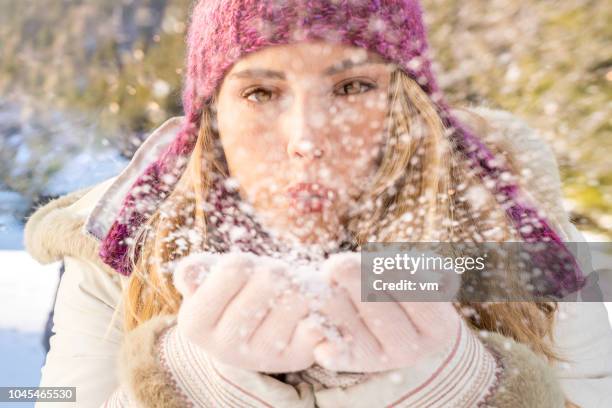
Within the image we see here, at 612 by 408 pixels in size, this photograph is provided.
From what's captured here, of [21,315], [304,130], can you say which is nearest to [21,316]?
[21,315]

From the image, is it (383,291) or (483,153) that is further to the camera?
(483,153)

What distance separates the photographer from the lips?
0.50 meters

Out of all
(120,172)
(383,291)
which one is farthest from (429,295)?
(120,172)

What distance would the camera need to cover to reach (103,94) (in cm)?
62

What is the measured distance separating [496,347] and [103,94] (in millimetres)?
433

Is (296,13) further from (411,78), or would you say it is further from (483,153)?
(483,153)

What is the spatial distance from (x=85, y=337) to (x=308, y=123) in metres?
0.34

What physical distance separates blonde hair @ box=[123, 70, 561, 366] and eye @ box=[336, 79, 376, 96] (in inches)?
0.9

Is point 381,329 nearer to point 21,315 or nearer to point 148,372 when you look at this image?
point 148,372

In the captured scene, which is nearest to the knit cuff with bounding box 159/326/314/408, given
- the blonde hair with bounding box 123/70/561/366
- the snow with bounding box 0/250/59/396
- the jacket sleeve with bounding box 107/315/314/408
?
the jacket sleeve with bounding box 107/315/314/408

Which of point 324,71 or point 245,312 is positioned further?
point 324,71

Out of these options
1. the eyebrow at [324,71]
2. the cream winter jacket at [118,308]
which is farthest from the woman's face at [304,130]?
the cream winter jacket at [118,308]

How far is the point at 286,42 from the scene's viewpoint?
467 mm

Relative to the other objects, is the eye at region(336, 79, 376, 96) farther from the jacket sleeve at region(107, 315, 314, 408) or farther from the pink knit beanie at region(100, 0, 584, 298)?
the jacket sleeve at region(107, 315, 314, 408)
